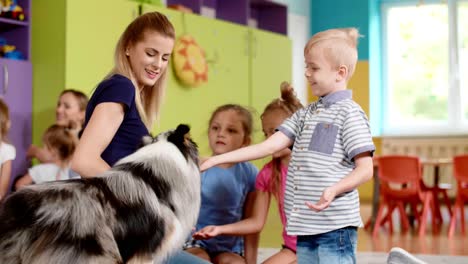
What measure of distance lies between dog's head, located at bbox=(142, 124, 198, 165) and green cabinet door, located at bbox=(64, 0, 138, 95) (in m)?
3.38

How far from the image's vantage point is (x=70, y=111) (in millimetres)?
4789

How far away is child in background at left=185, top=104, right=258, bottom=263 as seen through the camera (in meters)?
2.89

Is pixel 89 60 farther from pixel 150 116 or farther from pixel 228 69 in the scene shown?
pixel 150 116

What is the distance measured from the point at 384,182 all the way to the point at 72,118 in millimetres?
3302

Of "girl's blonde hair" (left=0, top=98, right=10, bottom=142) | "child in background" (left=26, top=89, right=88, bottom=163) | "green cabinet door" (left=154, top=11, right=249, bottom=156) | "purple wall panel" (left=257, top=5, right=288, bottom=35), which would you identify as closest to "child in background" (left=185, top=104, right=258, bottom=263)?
"girl's blonde hair" (left=0, top=98, right=10, bottom=142)

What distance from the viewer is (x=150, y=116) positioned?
7.47 feet

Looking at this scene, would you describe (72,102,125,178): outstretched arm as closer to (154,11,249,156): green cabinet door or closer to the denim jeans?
the denim jeans

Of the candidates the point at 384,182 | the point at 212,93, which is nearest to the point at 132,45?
the point at 212,93

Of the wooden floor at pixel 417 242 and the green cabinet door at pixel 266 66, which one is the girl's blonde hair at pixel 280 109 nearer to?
the wooden floor at pixel 417 242

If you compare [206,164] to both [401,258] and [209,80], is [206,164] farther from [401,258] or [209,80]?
[209,80]

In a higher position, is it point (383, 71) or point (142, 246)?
point (383, 71)

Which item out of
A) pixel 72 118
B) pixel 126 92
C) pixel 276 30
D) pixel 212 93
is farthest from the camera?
pixel 276 30

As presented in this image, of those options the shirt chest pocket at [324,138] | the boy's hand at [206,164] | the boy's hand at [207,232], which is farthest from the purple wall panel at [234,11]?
the boy's hand at [206,164]

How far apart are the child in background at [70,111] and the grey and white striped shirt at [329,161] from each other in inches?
117
